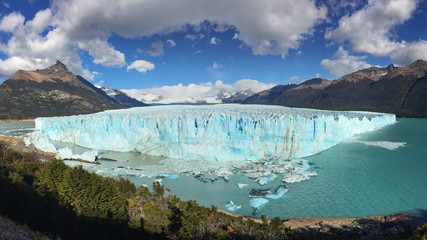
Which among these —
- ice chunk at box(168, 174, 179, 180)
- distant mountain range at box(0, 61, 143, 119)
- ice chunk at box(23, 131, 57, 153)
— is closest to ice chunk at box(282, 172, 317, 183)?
ice chunk at box(168, 174, 179, 180)

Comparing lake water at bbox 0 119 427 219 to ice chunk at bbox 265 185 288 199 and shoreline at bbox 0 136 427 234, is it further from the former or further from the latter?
shoreline at bbox 0 136 427 234

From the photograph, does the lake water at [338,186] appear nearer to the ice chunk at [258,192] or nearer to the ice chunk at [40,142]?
the ice chunk at [258,192]

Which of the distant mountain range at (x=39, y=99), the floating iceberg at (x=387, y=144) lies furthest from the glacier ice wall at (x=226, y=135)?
the distant mountain range at (x=39, y=99)

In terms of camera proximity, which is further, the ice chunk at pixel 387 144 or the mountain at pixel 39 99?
the mountain at pixel 39 99

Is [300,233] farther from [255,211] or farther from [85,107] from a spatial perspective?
[85,107]

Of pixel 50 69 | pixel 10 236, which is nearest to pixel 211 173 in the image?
pixel 10 236
